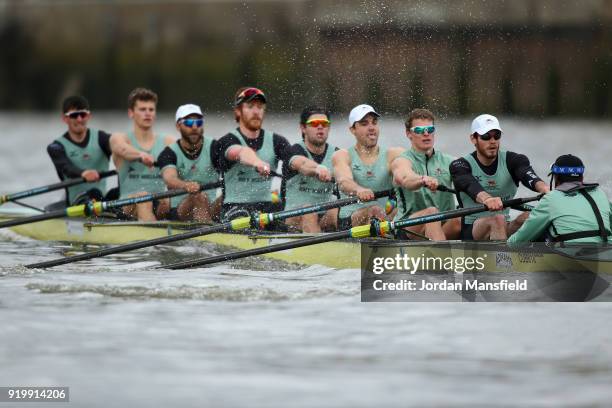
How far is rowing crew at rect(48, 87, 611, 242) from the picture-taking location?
30.8 feet

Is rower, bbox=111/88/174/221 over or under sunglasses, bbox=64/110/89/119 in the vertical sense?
under

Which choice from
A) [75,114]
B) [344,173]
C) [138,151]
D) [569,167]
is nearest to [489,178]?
[344,173]

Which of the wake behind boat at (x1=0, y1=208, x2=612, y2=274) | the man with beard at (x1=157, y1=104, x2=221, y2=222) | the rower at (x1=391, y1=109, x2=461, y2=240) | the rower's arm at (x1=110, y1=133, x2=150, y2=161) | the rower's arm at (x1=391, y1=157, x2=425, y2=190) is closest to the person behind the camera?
the wake behind boat at (x1=0, y1=208, x2=612, y2=274)

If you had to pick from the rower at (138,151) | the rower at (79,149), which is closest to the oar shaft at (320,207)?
the rower at (138,151)

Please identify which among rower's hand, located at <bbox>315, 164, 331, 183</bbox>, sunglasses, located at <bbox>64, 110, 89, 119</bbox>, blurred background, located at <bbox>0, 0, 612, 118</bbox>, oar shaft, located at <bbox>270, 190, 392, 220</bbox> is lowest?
oar shaft, located at <bbox>270, 190, 392, 220</bbox>

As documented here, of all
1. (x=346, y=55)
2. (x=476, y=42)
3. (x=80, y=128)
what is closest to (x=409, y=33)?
(x=476, y=42)

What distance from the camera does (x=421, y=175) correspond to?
11070mm

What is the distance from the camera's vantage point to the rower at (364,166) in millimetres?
11664

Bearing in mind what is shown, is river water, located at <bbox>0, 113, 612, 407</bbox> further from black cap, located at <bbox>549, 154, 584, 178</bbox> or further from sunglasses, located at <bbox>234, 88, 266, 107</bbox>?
sunglasses, located at <bbox>234, 88, 266, 107</bbox>

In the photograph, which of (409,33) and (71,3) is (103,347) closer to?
(409,33)

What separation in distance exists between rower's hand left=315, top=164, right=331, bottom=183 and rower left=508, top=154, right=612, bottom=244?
294 cm

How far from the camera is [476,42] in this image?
3425 centimetres

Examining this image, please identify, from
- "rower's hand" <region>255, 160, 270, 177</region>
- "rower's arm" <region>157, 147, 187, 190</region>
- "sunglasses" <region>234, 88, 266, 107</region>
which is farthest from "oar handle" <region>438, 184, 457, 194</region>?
"rower's arm" <region>157, 147, 187, 190</region>

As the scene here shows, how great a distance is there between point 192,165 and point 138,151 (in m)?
0.91
